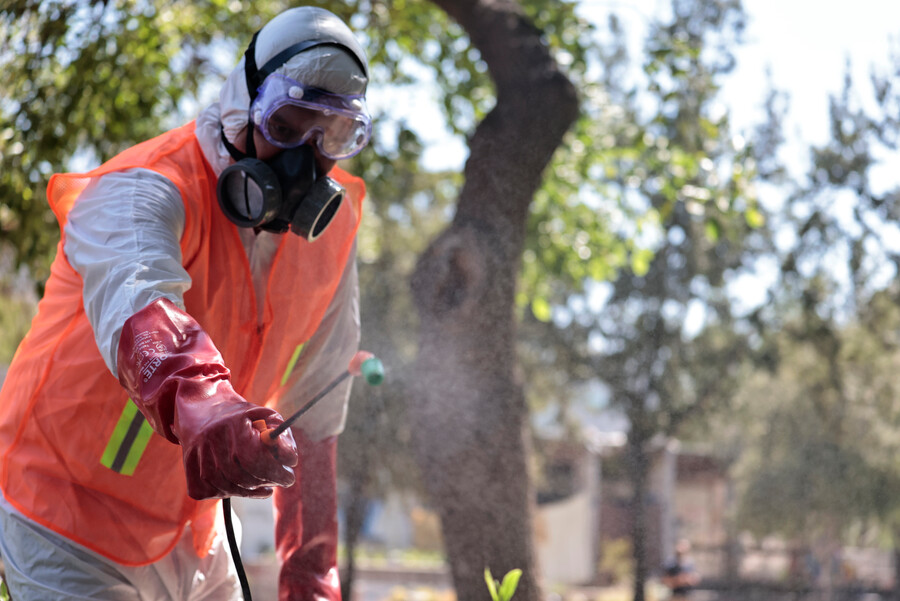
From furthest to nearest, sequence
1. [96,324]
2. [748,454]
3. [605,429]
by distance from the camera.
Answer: [605,429] < [748,454] < [96,324]

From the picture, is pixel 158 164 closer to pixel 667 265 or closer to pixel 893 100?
pixel 893 100

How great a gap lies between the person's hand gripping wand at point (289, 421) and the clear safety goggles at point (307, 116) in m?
0.48

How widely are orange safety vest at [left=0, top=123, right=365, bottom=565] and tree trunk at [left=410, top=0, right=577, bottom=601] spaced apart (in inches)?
94.3

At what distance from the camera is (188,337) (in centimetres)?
137

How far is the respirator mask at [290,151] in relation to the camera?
1.78 metres

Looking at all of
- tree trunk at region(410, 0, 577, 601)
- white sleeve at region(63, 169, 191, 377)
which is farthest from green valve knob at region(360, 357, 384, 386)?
tree trunk at region(410, 0, 577, 601)

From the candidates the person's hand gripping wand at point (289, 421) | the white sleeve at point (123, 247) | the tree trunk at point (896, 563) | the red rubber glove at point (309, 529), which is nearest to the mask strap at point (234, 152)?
the white sleeve at point (123, 247)

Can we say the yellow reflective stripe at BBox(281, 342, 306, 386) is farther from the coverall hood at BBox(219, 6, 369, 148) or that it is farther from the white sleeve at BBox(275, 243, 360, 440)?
the coverall hood at BBox(219, 6, 369, 148)

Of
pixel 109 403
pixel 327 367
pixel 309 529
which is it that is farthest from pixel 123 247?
pixel 309 529

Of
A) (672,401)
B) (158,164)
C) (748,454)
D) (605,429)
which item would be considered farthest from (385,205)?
(605,429)

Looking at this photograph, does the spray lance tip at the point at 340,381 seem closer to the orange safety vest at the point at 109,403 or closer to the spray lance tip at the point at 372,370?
the spray lance tip at the point at 372,370

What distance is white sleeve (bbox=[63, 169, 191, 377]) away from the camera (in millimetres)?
1432

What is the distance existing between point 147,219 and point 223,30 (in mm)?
5601

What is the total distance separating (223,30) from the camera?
668 cm
